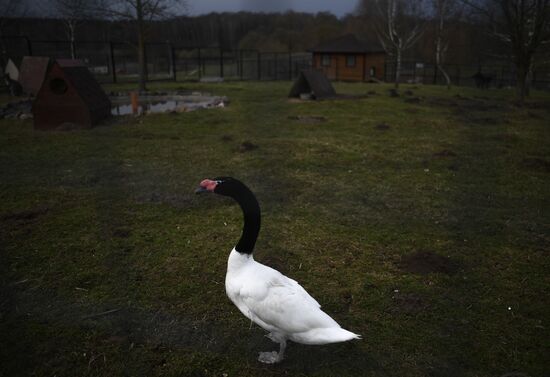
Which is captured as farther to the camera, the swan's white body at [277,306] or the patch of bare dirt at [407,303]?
the patch of bare dirt at [407,303]

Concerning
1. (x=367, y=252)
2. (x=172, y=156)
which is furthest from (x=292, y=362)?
(x=172, y=156)

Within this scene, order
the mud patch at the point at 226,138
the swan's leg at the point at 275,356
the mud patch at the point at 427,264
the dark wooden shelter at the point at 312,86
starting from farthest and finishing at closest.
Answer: the dark wooden shelter at the point at 312,86, the mud patch at the point at 226,138, the mud patch at the point at 427,264, the swan's leg at the point at 275,356

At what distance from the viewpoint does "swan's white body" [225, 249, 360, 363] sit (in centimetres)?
298

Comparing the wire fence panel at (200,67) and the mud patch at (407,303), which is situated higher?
the wire fence panel at (200,67)

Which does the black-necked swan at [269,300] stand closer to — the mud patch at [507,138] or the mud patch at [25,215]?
the mud patch at [25,215]

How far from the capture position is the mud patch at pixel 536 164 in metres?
8.55

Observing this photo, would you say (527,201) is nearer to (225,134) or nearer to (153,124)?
(225,134)

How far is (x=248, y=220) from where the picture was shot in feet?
11.4

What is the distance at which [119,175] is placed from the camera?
8.09 metres

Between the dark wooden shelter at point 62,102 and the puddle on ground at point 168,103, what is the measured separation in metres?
4.15

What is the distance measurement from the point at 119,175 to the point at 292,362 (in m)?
5.96

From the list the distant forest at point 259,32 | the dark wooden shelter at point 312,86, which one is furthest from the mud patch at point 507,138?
the distant forest at point 259,32

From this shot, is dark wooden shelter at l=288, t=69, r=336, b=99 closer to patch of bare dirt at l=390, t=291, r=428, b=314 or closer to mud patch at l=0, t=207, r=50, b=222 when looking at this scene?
mud patch at l=0, t=207, r=50, b=222

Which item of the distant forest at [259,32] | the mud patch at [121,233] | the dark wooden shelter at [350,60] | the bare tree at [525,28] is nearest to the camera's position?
the mud patch at [121,233]
